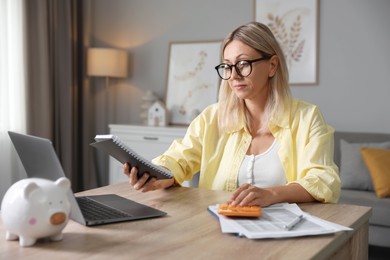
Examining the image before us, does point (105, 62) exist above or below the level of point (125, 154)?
above

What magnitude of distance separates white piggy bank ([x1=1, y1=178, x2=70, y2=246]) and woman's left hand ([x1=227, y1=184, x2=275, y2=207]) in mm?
500

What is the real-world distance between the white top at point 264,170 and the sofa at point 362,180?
1461mm

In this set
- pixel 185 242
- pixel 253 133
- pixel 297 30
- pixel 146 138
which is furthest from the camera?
pixel 146 138

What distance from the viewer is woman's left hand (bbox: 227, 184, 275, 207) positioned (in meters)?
1.36

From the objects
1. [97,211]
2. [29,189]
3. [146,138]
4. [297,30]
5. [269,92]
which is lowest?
[146,138]

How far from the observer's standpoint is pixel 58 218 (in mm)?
1025

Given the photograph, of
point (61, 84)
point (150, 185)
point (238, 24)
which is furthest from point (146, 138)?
point (150, 185)

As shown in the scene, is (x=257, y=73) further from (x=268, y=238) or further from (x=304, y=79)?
(x=304, y=79)

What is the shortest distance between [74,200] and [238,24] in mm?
3424

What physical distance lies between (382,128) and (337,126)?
35 centimetres

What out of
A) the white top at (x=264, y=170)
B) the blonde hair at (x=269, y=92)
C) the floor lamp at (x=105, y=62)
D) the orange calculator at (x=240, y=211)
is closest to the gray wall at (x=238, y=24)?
the floor lamp at (x=105, y=62)

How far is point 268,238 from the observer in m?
1.13

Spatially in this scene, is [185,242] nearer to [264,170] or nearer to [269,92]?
[264,170]

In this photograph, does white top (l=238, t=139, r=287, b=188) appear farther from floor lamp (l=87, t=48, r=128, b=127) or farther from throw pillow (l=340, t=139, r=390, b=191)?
floor lamp (l=87, t=48, r=128, b=127)
